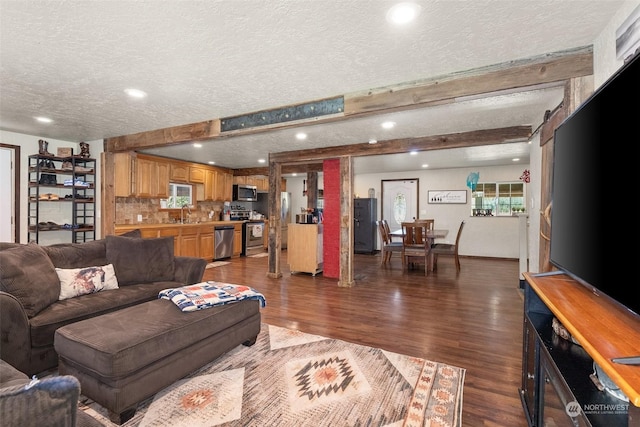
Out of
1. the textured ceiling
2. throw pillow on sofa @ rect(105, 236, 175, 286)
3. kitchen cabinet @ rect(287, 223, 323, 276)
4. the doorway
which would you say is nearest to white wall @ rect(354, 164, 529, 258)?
kitchen cabinet @ rect(287, 223, 323, 276)

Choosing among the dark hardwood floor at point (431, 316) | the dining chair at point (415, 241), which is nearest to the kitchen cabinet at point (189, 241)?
the dark hardwood floor at point (431, 316)

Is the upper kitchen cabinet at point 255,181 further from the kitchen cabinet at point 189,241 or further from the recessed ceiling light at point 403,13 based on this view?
the recessed ceiling light at point 403,13

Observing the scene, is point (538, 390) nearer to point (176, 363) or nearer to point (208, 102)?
point (176, 363)

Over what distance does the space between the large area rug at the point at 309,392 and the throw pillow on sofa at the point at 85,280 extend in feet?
3.39

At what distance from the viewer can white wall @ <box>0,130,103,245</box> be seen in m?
4.59

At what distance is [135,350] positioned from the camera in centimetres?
172

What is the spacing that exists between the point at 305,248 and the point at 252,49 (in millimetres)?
4002

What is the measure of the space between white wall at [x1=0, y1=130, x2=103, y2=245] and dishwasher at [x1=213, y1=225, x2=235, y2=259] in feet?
7.76

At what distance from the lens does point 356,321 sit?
329 centimetres

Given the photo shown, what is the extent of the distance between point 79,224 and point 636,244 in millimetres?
6590

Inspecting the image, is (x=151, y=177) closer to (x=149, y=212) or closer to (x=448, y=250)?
(x=149, y=212)

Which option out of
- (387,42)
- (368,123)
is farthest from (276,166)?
(387,42)

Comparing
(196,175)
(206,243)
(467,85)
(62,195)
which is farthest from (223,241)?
A: (467,85)

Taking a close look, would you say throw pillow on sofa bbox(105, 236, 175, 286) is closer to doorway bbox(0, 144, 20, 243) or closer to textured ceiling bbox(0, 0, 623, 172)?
textured ceiling bbox(0, 0, 623, 172)
